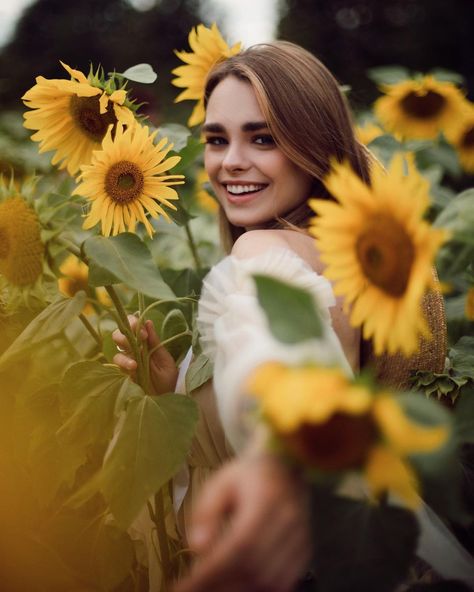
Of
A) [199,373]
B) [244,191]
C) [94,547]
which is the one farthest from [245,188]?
[94,547]

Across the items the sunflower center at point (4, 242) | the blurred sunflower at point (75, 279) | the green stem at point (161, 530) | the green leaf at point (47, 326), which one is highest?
the sunflower center at point (4, 242)

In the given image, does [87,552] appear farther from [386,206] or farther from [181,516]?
[386,206]

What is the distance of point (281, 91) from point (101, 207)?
341 millimetres

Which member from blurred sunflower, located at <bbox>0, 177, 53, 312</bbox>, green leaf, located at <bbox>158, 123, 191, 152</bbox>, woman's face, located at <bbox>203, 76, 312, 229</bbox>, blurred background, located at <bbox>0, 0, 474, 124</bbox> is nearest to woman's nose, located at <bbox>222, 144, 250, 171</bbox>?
woman's face, located at <bbox>203, 76, 312, 229</bbox>

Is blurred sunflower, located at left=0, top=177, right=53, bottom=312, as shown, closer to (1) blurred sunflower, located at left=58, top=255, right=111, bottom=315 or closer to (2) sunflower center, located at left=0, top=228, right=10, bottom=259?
(2) sunflower center, located at left=0, top=228, right=10, bottom=259

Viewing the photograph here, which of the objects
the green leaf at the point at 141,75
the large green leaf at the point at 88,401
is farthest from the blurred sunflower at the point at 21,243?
the green leaf at the point at 141,75

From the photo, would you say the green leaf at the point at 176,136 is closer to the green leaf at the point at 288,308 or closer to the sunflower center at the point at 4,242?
the sunflower center at the point at 4,242

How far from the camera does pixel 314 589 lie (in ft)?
2.45

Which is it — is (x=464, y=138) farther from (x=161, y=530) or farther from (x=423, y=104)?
(x=161, y=530)

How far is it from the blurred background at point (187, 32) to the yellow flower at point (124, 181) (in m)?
3.52

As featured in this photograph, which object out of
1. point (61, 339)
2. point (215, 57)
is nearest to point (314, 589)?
point (61, 339)

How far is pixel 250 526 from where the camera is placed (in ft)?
1.40

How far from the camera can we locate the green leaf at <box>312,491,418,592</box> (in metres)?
0.52

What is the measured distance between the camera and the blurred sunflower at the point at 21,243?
28.6 inches
